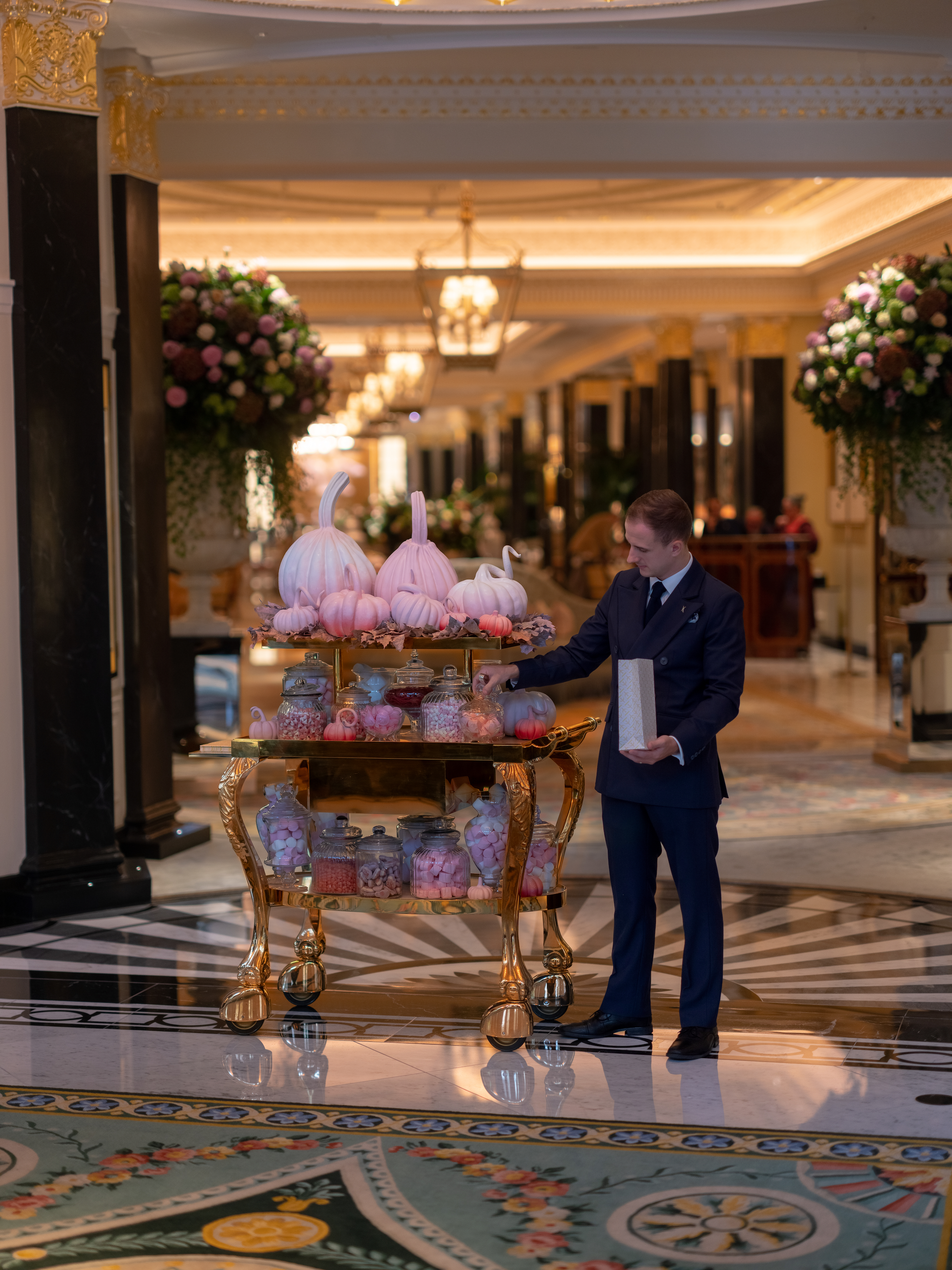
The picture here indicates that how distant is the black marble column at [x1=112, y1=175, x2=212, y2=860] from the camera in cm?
697

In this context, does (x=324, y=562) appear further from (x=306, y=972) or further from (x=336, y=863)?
(x=306, y=972)

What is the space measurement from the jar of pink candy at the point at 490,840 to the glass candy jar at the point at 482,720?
0.68 feet

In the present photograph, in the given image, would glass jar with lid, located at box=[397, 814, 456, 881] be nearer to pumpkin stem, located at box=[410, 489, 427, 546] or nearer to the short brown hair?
pumpkin stem, located at box=[410, 489, 427, 546]

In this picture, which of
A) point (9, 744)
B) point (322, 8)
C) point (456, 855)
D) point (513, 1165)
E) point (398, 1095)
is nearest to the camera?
point (513, 1165)

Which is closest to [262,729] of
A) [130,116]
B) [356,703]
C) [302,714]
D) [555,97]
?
[302,714]

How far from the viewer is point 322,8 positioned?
6.41 meters

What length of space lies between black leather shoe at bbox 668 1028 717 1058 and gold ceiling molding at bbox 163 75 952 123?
6075 mm

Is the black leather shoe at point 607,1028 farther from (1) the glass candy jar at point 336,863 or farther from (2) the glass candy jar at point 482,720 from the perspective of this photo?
(2) the glass candy jar at point 482,720

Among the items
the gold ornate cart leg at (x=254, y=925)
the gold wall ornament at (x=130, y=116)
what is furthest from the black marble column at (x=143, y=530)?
the gold ornate cart leg at (x=254, y=925)

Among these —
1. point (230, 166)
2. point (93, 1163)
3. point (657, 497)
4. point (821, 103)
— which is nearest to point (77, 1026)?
point (93, 1163)

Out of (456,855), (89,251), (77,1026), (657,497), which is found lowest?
(77,1026)

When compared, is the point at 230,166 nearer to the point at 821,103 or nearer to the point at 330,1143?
the point at 821,103

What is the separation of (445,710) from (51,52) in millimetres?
3418

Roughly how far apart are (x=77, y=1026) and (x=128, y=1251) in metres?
1.63
